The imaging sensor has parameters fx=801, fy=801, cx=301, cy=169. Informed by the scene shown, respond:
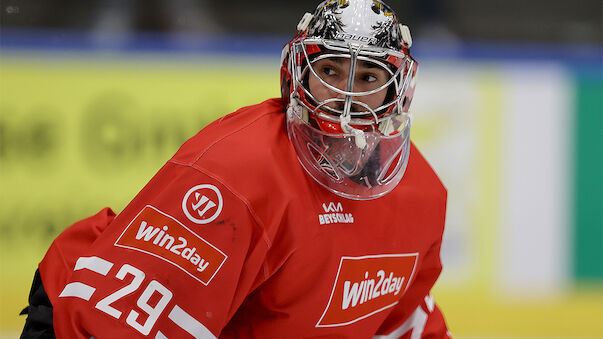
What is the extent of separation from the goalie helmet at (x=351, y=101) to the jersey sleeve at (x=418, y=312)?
34 cm

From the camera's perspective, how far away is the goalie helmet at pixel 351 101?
1699 mm

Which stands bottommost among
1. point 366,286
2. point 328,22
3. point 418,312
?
point 418,312

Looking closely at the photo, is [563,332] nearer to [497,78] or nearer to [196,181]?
[497,78]

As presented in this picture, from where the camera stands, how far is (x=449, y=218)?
353 cm

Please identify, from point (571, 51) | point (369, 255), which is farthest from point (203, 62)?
point (369, 255)

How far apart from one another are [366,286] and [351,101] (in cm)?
42

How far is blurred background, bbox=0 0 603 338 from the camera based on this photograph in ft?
11.0

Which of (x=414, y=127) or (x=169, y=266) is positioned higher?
(x=169, y=266)

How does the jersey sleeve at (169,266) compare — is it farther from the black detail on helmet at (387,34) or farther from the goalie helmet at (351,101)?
the black detail on helmet at (387,34)

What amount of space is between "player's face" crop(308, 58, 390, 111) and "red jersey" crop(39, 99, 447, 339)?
0.12 metres

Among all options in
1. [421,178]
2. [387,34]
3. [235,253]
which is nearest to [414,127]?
[421,178]

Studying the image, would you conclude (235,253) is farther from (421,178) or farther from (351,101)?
(421,178)

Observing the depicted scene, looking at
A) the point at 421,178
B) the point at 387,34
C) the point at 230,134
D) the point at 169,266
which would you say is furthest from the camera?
the point at 421,178

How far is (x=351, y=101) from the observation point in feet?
5.48
